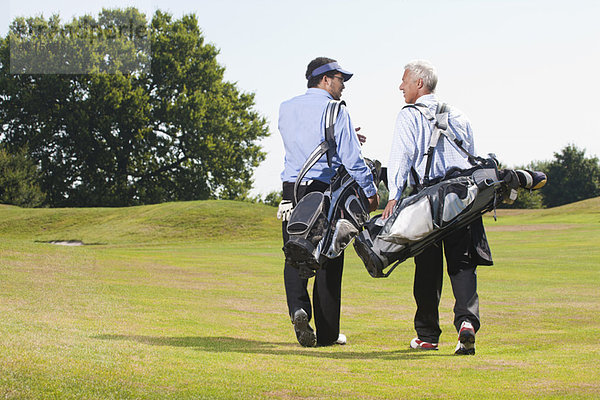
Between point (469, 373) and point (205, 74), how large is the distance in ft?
179

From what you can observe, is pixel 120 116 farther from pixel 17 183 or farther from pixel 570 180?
pixel 570 180

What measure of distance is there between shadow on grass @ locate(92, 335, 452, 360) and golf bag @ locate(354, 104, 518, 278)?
73 cm

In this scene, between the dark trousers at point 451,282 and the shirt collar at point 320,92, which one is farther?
the shirt collar at point 320,92

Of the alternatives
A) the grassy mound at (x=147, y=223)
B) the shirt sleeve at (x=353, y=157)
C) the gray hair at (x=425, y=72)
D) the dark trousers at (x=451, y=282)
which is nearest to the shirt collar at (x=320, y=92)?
the shirt sleeve at (x=353, y=157)

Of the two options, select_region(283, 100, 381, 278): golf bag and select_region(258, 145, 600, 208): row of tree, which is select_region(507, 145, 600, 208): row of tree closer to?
select_region(258, 145, 600, 208): row of tree

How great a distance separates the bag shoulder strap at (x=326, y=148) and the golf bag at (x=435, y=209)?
675 millimetres

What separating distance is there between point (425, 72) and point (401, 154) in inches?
→ 29.8

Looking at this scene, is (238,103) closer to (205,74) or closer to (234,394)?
(205,74)

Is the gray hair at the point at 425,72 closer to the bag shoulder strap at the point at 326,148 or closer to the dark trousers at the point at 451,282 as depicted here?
the bag shoulder strap at the point at 326,148

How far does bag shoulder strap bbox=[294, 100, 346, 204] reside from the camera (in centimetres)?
590

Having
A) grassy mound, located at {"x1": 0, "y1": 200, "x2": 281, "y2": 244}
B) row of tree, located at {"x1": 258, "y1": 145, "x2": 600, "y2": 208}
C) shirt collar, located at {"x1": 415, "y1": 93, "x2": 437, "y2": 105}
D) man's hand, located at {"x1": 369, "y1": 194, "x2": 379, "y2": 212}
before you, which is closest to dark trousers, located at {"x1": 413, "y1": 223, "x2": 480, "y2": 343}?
man's hand, located at {"x1": 369, "y1": 194, "x2": 379, "y2": 212}

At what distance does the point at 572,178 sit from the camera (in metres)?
74.8

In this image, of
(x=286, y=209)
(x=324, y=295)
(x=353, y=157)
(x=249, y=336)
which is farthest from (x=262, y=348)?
(x=353, y=157)

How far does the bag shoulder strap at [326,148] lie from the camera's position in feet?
19.4
